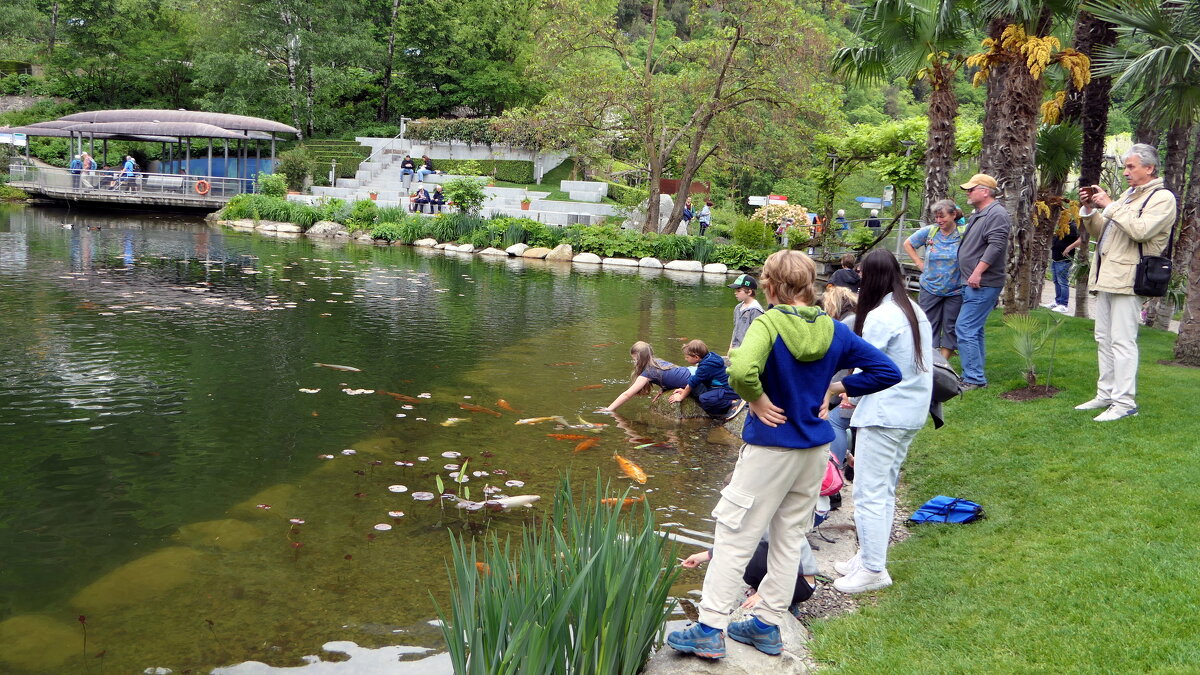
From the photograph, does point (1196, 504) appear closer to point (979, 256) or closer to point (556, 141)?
point (979, 256)

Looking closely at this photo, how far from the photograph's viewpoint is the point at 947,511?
17.8 ft

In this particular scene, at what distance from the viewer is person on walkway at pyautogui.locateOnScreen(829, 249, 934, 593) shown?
4.31 m

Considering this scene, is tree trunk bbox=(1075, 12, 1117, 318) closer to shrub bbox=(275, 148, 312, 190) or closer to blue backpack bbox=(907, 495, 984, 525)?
blue backpack bbox=(907, 495, 984, 525)

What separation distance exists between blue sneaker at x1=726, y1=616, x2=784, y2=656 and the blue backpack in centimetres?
203

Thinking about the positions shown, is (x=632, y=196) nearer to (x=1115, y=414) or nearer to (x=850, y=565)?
(x=1115, y=414)

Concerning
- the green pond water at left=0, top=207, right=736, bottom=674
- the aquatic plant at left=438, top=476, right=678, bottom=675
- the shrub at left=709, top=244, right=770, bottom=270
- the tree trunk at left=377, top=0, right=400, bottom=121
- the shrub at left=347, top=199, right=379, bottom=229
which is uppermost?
the tree trunk at left=377, top=0, right=400, bottom=121

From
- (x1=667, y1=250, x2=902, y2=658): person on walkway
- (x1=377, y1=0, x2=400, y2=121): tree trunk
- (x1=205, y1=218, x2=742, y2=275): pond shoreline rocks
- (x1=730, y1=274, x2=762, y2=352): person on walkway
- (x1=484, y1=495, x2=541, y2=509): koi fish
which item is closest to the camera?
(x1=667, y1=250, x2=902, y2=658): person on walkway

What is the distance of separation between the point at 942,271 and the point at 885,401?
404 cm

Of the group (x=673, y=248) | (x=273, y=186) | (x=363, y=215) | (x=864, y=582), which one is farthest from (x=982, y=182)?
(x=273, y=186)

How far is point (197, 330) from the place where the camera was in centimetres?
1155

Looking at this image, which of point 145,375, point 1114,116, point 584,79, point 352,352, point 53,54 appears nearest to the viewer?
point 145,375

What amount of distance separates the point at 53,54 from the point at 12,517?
1862 inches

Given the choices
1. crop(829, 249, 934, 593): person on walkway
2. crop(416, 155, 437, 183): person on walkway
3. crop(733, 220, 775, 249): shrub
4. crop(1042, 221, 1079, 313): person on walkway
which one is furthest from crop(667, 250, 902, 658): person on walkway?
crop(416, 155, 437, 183): person on walkway

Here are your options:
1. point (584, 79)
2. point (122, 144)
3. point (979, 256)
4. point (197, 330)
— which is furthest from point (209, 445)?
point (122, 144)
